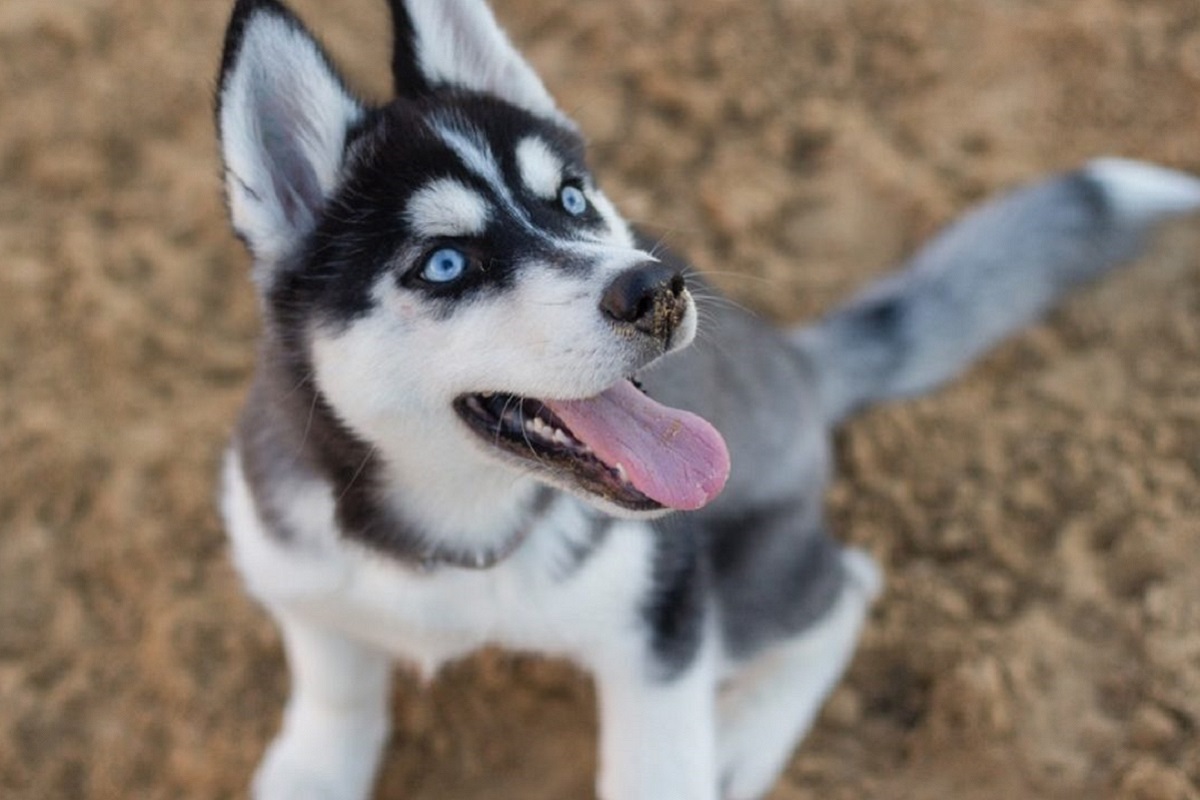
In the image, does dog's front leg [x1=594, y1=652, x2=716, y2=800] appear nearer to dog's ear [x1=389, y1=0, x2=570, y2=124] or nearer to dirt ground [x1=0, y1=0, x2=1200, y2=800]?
dirt ground [x1=0, y1=0, x2=1200, y2=800]

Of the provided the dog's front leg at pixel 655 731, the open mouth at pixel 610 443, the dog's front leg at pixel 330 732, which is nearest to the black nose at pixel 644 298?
the open mouth at pixel 610 443

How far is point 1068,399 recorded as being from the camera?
4.19m

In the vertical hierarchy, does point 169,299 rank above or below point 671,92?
above

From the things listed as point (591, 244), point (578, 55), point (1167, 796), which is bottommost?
point (1167, 796)

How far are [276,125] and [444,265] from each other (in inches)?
18.4

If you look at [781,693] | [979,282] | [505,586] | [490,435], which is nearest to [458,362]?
[490,435]

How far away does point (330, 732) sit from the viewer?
3383mm

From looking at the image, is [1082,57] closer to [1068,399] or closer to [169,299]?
[1068,399]

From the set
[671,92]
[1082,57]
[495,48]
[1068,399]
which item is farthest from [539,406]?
[1082,57]

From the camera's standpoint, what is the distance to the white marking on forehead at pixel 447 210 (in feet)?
8.24

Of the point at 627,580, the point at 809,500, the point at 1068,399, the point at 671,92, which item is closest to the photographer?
the point at 627,580

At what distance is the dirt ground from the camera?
3.53m

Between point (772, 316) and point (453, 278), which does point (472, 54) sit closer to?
point (453, 278)

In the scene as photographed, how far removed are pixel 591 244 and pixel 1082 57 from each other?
3.31 meters
